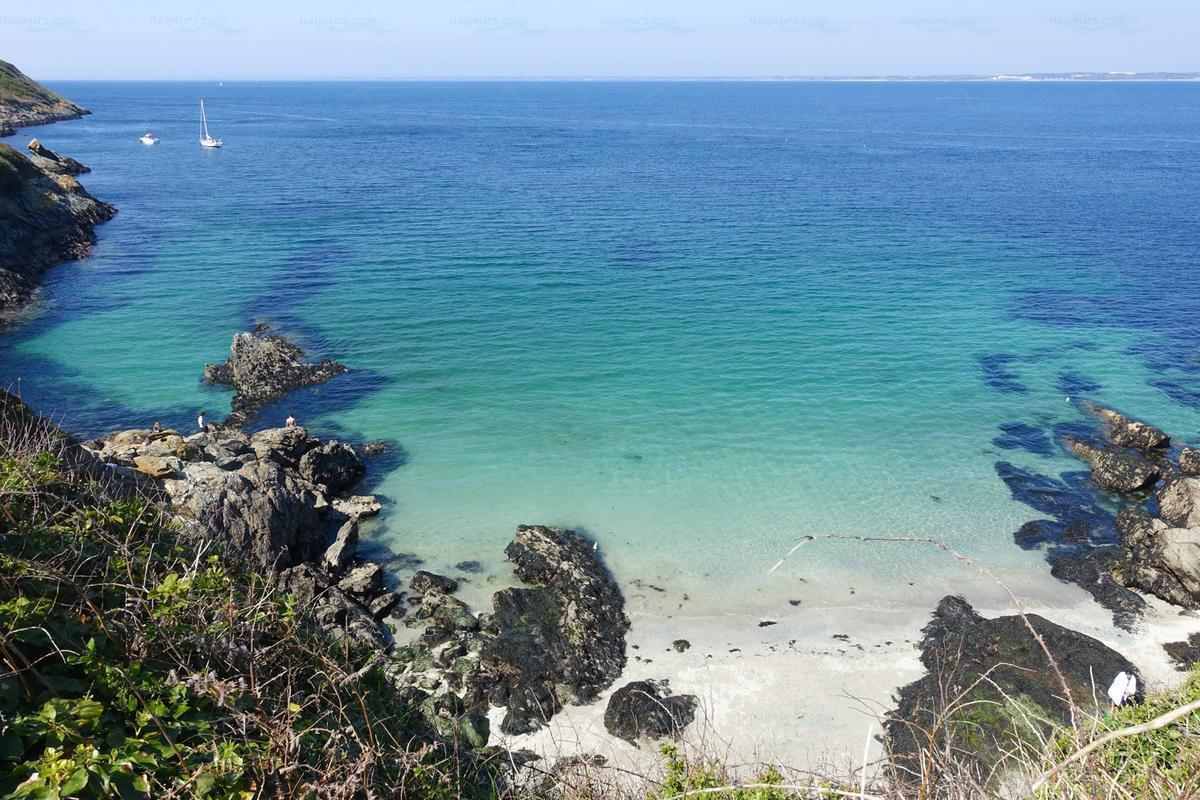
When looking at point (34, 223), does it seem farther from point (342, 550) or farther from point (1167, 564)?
point (1167, 564)

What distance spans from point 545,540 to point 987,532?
16392mm

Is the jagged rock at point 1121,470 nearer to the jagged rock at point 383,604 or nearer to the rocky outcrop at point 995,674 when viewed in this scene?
the rocky outcrop at point 995,674

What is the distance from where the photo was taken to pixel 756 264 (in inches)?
2265

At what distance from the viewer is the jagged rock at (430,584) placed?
23.5m

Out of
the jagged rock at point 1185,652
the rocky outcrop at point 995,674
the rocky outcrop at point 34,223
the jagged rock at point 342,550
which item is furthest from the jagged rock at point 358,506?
the rocky outcrop at point 34,223

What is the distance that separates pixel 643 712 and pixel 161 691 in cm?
1311

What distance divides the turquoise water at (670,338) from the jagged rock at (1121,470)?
1.66m

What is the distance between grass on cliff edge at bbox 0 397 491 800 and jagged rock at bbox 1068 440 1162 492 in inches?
1147

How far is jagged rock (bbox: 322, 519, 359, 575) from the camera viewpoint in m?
23.8

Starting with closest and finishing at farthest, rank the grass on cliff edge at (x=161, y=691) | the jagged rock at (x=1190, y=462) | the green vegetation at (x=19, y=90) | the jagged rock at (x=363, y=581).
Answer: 1. the grass on cliff edge at (x=161, y=691)
2. the jagged rock at (x=363, y=581)
3. the jagged rock at (x=1190, y=462)
4. the green vegetation at (x=19, y=90)

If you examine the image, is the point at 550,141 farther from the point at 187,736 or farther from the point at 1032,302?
the point at 187,736

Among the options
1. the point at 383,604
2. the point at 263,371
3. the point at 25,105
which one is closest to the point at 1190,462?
the point at 383,604

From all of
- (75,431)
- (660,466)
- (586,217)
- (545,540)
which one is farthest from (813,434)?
(586,217)

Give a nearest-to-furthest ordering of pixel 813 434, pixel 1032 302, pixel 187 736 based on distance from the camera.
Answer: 1. pixel 187 736
2. pixel 813 434
3. pixel 1032 302
